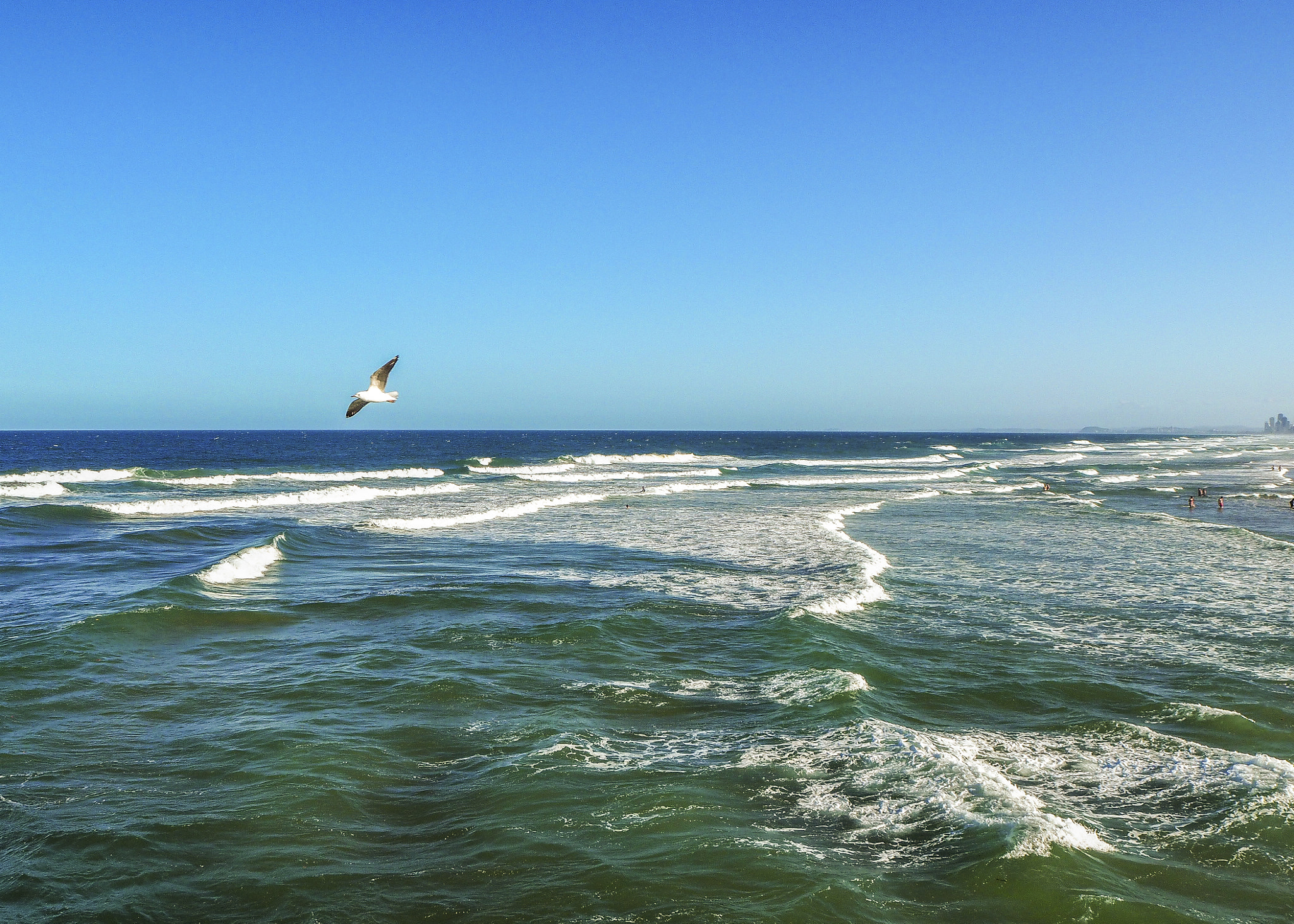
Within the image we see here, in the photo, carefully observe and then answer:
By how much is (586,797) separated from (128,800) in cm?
344

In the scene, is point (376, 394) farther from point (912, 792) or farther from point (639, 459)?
point (639, 459)

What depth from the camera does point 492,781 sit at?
691 cm

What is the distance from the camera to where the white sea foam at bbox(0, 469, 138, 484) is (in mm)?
40500

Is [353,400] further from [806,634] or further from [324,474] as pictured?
[324,474]

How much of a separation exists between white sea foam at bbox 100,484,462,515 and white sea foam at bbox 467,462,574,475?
14.0 meters

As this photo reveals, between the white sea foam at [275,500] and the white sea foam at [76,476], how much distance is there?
11831 millimetres

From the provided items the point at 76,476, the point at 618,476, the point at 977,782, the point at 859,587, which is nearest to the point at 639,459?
the point at 618,476

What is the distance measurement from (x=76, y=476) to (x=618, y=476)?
28510 mm

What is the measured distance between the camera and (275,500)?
3253 cm

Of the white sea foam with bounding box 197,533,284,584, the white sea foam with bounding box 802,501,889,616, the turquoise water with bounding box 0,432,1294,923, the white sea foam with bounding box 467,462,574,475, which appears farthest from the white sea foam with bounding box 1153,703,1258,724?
the white sea foam with bounding box 467,462,574,475

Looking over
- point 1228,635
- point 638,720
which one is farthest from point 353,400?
point 1228,635

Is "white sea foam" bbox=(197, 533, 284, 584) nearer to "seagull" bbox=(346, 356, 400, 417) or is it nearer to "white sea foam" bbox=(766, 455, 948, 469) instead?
"seagull" bbox=(346, 356, 400, 417)

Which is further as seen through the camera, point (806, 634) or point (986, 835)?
point (806, 634)

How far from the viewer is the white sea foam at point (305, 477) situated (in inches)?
1631
